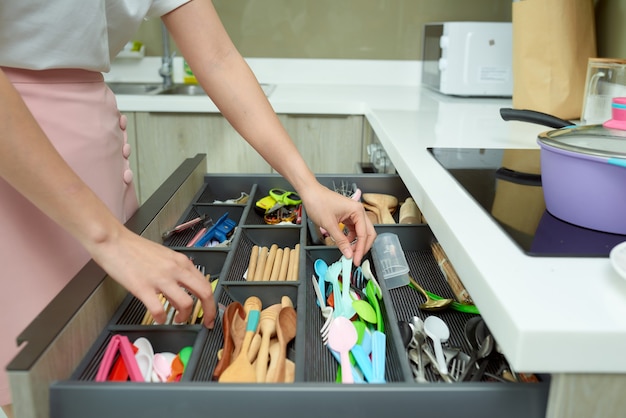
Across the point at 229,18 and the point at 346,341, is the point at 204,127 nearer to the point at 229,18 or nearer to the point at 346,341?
the point at 229,18

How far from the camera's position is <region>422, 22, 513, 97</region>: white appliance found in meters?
2.05

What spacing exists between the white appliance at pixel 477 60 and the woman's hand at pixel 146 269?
5.55ft

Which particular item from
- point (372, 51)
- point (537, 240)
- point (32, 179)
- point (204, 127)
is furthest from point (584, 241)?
point (372, 51)

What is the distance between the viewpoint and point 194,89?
2568mm

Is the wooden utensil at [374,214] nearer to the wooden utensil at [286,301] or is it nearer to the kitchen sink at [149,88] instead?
the wooden utensil at [286,301]

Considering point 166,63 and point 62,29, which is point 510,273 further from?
point 166,63

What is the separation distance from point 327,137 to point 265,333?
1428 millimetres

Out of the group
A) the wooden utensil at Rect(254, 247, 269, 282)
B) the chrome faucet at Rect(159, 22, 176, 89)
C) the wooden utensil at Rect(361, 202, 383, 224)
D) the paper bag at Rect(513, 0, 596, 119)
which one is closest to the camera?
the wooden utensil at Rect(254, 247, 269, 282)

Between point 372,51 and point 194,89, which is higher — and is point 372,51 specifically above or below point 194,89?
above

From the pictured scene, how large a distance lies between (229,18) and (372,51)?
657 mm

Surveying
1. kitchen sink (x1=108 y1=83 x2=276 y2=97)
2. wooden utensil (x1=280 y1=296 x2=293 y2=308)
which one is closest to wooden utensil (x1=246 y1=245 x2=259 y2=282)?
wooden utensil (x1=280 y1=296 x2=293 y2=308)

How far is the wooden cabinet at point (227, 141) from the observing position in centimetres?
204

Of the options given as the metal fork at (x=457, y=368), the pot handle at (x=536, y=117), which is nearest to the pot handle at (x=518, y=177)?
the pot handle at (x=536, y=117)

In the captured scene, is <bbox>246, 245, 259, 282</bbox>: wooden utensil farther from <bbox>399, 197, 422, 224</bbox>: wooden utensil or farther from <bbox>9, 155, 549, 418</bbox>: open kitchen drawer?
<bbox>399, 197, 422, 224</bbox>: wooden utensil
